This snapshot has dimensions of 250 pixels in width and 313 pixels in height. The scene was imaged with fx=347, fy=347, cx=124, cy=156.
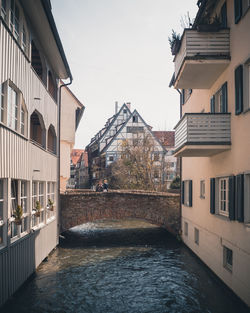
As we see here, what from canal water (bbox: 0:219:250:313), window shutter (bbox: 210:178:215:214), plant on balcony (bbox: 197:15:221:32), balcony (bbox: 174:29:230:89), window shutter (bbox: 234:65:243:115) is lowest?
canal water (bbox: 0:219:250:313)

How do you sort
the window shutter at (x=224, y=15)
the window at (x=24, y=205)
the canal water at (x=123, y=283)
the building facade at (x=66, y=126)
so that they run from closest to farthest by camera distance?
1. the canal water at (x=123, y=283)
2. the window at (x=24, y=205)
3. the window shutter at (x=224, y=15)
4. the building facade at (x=66, y=126)

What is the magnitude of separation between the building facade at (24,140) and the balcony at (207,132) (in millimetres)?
4760

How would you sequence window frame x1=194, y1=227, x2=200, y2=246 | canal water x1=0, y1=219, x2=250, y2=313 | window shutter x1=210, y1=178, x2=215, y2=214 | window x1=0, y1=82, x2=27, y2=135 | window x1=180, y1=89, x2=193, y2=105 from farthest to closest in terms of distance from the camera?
1. window x1=180, y1=89, x2=193, y2=105
2. window frame x1=194, y1=227, x2=200, y2=246
3. window shutter x1=210, y1=178, x2=215, y2=214
4. canal water x1=0, y1=219, x2=250, y2=313
5. window x1=0, y1=82, x2=27, y2=135

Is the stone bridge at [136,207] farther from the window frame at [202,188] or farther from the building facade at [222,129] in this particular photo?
the building facade at [222,129]

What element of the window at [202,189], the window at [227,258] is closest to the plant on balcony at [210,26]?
the window at [202,189]

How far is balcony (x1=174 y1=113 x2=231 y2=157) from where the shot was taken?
32.3 ft

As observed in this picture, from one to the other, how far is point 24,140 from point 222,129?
224 inches

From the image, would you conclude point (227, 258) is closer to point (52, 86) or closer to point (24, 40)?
point (24, 40)

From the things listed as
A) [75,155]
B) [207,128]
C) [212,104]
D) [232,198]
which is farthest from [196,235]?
[75,155]

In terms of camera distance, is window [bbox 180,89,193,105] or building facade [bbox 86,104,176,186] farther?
building facade [bbox 86,104,176,186]

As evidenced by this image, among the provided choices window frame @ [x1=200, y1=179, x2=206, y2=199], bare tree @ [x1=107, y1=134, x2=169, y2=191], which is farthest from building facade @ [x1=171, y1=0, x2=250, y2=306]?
bare tree @ [x1=107, y1=134, x2=169, y2=191]

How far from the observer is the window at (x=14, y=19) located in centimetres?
891

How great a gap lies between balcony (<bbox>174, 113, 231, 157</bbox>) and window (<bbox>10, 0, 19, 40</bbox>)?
528 centimetres

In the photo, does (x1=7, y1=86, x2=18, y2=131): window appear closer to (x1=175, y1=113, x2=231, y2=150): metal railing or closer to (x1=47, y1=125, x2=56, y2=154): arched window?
(x1=175, y1=113, x2=231, y2=150): metal railing
